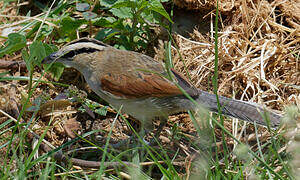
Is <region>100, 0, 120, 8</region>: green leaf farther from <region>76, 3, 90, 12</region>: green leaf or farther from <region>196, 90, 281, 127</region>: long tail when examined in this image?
<region>196, 90, 281, 127</region>: long tail

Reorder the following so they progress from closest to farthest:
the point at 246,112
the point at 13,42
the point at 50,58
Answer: the point at 246,112, the point at 50,58, the point at 13,42

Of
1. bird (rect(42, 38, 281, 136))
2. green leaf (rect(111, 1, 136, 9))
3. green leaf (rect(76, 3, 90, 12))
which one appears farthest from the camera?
green leaf (rect(76, 3, 90, 12))

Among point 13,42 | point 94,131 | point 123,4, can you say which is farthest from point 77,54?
point 94,131

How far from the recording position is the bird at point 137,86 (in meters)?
4.07

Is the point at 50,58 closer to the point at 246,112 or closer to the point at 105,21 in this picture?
the point at 105,21

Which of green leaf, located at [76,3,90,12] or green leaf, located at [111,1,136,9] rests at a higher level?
green leaf, located at [111,1,136,9]

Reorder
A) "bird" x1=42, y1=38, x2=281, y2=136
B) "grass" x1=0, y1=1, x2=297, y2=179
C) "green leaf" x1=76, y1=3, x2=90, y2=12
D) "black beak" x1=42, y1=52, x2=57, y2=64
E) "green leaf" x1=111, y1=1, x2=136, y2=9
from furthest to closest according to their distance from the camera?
"green leaf" x1=76, y1=3, x2=90, y2=12 → "green leaf" x1=111, y1=1, x2=136, y2=9 → "black beak" x1=42, y1=52, x2=57, y2=64 → "bird" x1=42, y1=38, x2=281, y2=136 → "grass" x1=0, y1=1, x2=297, y2=179

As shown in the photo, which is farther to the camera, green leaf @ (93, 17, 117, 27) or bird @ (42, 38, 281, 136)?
green leaf @ (93, 17, 117, 27)

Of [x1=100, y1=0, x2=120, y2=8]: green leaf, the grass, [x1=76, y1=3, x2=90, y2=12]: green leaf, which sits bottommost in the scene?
the grass

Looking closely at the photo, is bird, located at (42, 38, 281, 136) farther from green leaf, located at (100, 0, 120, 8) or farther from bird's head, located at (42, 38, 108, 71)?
green leaf, located at (100, 0, 120, 8)

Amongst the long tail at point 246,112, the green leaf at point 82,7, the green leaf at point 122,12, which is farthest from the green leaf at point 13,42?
the long tail at point 246,112

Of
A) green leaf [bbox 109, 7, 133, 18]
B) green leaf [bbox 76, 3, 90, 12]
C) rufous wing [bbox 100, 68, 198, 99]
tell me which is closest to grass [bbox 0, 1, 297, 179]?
green leaf [bbox 109, 7, 133, 18]

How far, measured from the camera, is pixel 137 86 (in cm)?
419

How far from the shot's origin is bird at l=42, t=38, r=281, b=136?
4070 millimetres
